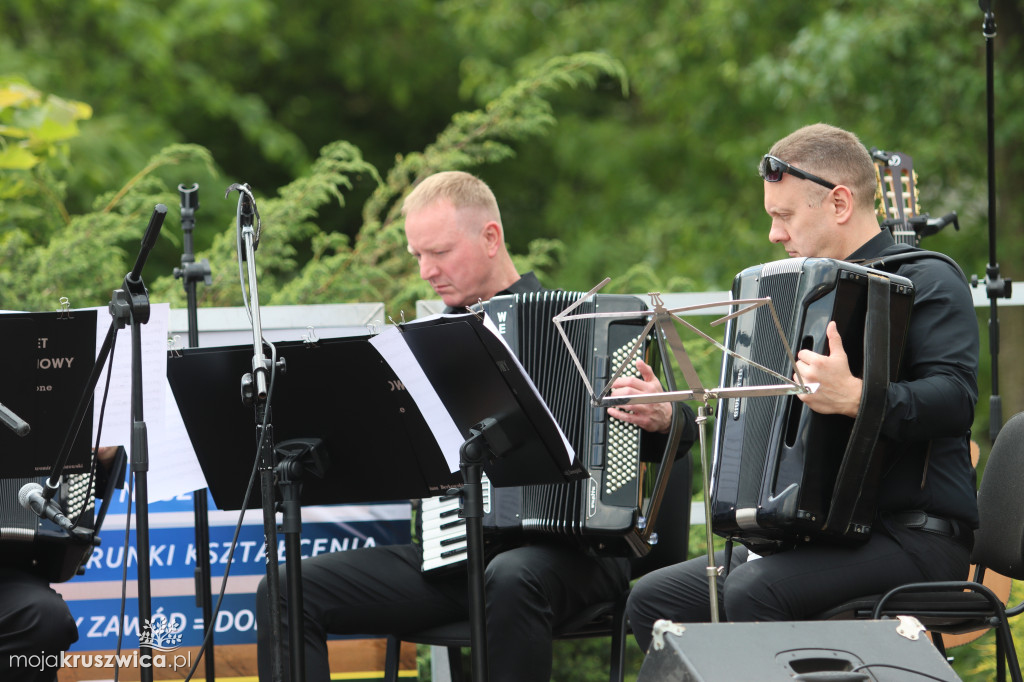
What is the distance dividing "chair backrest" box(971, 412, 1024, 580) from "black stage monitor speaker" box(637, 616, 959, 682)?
88 cm

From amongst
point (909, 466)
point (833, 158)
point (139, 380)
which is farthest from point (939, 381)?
point (139, 380)

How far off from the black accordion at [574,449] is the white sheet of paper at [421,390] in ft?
1.67

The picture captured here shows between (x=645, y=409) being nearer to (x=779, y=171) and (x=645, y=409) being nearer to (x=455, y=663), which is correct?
(x=779, y=171)

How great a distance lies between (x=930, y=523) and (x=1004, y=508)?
40 cm

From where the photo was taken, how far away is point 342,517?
4180mm

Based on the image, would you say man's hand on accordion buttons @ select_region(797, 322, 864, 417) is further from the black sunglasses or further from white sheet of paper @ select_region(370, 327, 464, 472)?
white sheet of paper @ select_region(370, 327, 464, 472)

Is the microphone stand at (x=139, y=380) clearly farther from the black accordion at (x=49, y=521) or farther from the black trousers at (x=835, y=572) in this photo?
the black trousers at (x=835, y=572)

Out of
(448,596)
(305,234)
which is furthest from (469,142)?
(448,596)

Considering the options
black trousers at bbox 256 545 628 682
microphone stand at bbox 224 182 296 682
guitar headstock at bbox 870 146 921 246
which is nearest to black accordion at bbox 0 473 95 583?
black trousers at bbox 256 545 628 682

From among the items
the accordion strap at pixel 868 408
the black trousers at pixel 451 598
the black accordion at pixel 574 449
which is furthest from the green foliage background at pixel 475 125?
the accordion strap at pixel 868 408

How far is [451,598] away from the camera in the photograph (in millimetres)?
3447

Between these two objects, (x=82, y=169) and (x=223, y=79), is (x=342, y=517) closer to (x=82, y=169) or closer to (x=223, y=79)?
(x=82, y=169)

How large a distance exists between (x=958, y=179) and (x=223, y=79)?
247 inches

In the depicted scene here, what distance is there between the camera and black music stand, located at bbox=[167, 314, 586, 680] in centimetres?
269
